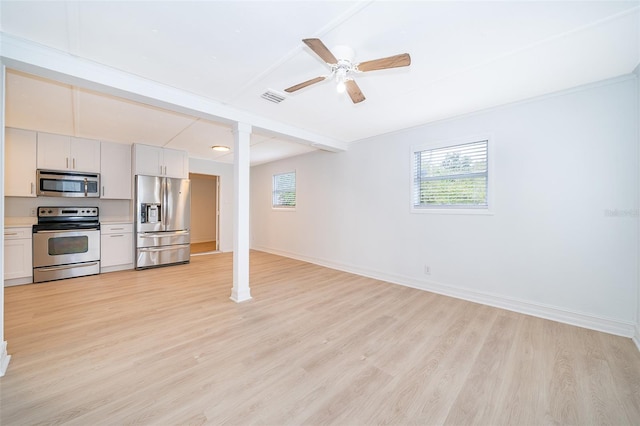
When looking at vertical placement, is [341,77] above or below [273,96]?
Answer: below

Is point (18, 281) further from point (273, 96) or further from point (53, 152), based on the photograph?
point (273, 96)

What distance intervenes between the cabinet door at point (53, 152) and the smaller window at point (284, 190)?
165 inches

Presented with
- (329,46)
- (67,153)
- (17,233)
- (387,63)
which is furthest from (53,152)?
(387,63)

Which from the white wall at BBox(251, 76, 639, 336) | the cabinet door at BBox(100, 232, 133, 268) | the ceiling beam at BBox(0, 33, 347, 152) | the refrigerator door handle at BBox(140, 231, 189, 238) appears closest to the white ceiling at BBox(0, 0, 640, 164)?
the ceiling beam at BBox(0, 33, 347, 152)

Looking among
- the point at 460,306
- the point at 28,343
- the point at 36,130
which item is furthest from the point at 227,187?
the point at 460,306

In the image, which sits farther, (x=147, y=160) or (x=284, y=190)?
(x=284, y=190)

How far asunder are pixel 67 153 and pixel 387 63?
5772 millimetres

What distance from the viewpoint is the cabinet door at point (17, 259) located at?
3.95 meters

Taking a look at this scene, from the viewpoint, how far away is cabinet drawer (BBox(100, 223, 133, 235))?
486 cm

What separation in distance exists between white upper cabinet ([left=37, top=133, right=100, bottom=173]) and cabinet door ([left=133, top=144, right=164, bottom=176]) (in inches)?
25.3

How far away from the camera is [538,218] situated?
3.06 meters

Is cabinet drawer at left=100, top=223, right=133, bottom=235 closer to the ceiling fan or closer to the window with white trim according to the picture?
the ceiling fan

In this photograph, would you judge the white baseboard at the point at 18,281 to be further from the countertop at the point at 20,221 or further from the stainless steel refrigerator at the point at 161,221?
the stainless steel refrigerator at the point at 161,221

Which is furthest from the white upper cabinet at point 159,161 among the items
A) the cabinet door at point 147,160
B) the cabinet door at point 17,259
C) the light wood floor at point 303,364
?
the light wood floor at point 303,364
